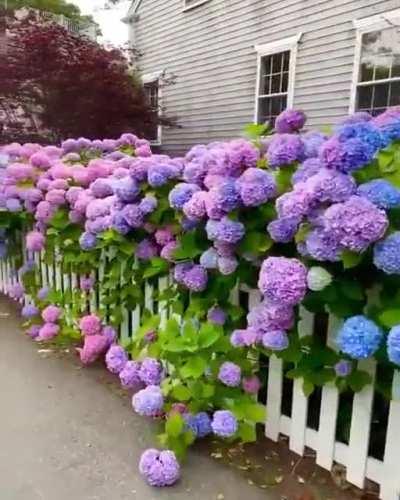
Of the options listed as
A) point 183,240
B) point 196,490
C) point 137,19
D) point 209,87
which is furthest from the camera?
point 137,19

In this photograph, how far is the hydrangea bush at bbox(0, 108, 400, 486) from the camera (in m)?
1.45

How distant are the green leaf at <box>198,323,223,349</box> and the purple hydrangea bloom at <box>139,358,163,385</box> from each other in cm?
43

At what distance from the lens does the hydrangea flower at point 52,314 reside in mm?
3391

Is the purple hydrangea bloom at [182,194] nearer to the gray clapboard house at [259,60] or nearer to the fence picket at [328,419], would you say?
the fence picket at [328,419]

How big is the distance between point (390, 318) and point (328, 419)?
64 centimetres

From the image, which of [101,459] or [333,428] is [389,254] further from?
[101,459]

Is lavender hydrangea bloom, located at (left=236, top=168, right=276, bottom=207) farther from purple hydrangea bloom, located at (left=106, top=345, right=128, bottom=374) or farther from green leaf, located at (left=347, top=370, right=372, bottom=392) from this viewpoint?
purple hydrangea bloom, located at (left=106, top=345, right=128, bottom=374)

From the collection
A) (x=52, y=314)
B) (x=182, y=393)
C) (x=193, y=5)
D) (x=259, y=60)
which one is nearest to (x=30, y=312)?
(x=52, y=314)

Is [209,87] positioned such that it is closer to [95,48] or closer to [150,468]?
[95,48]

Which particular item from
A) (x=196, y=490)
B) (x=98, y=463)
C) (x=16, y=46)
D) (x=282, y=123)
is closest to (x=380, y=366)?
(x=196, y=490)

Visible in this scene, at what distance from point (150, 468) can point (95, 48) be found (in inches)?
365

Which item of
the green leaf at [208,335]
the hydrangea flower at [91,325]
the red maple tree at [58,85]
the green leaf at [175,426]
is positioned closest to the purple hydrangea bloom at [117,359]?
the hydrangea flower at [91,325]

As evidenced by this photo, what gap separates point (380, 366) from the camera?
5.49ft

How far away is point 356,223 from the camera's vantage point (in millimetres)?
1358
